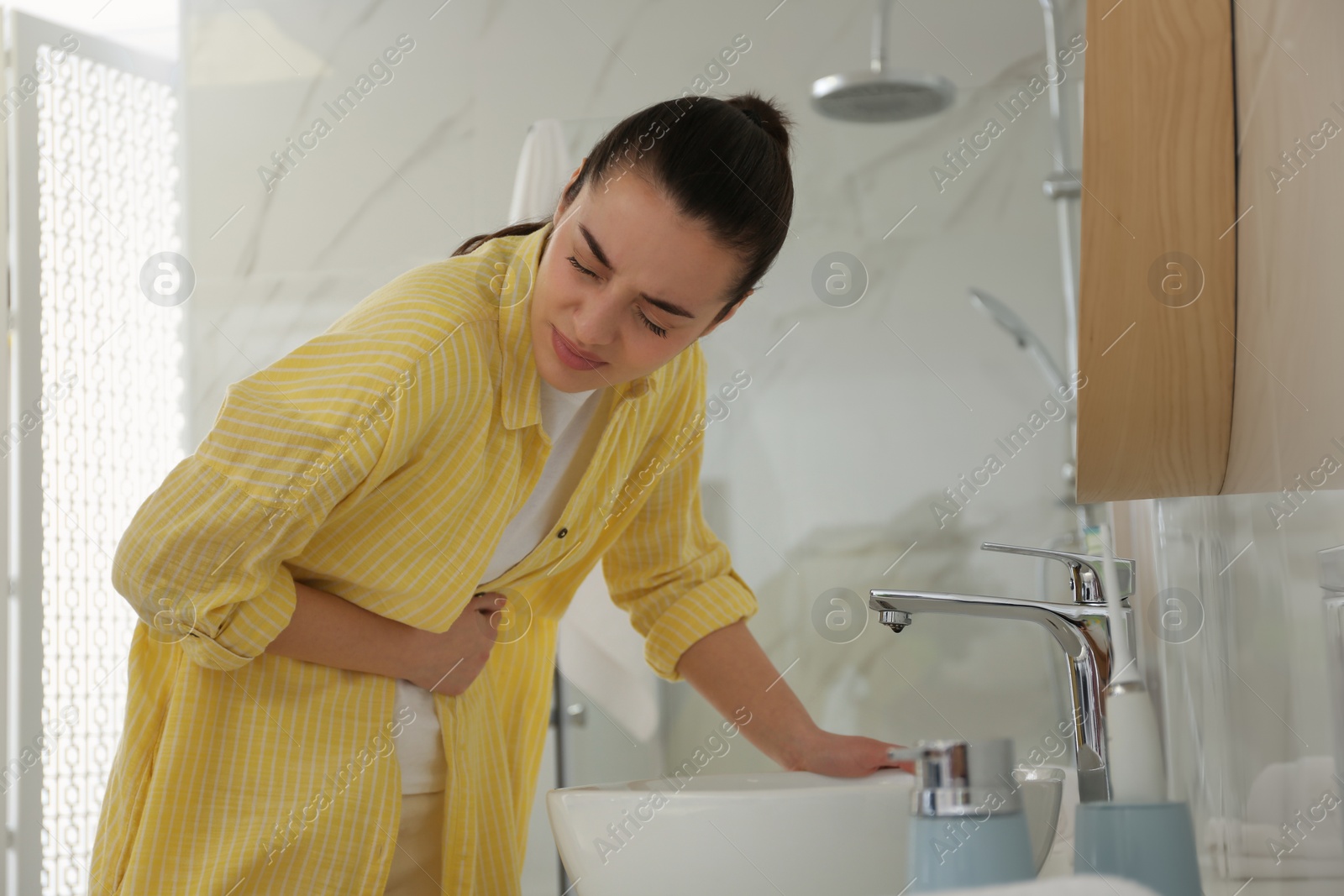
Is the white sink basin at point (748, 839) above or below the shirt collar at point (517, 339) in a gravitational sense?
below

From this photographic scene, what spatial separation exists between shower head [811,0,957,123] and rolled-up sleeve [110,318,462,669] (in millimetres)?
908

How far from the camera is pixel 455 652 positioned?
60cm

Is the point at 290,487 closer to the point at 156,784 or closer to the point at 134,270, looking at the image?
the point at 156,784

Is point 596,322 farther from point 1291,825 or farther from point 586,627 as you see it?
point 586,627

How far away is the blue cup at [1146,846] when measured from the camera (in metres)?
0.33

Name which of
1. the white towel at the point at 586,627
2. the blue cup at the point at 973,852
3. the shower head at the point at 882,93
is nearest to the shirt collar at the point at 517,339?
the blue cup at the point at 973,852

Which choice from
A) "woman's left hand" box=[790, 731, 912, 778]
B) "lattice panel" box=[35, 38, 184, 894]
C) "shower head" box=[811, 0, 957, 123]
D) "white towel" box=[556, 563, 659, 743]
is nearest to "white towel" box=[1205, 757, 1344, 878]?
"woman's left hand" box=[790, 731, 912, 778]

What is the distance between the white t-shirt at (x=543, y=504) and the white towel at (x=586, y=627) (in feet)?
1.56

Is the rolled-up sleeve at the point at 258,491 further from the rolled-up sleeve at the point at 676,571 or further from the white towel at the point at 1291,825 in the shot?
the white towel at the point at 1291,825

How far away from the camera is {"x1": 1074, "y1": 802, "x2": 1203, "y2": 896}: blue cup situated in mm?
328

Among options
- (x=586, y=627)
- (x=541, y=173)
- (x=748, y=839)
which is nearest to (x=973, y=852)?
(x=748, y=839)

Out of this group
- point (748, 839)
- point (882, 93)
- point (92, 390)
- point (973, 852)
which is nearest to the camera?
point (973, 852)

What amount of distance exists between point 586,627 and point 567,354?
2.01ft

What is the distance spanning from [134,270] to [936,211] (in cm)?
106
